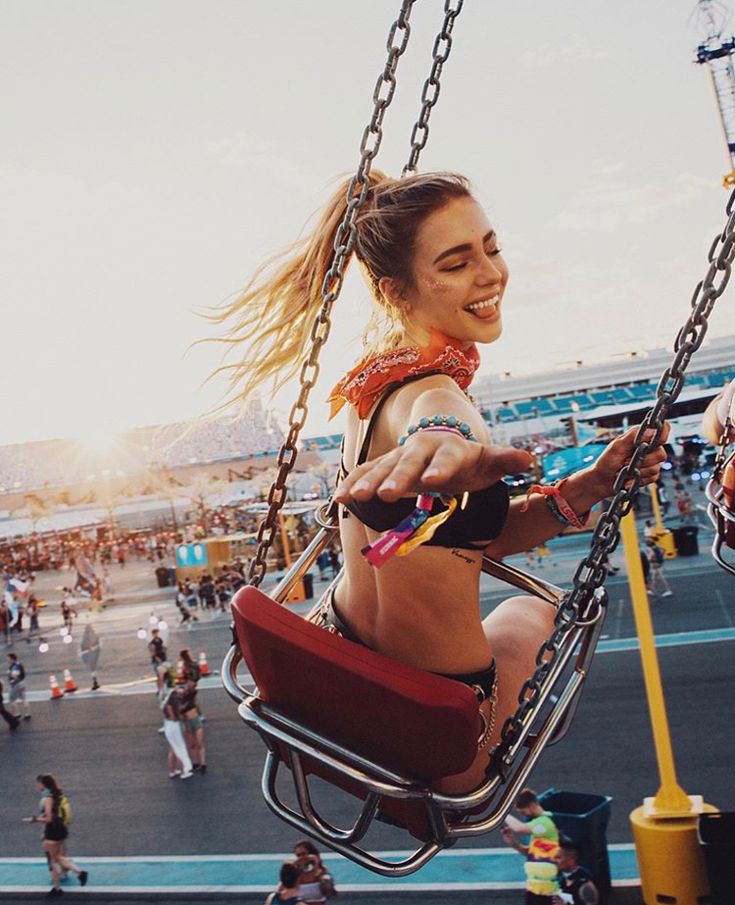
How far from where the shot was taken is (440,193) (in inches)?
68.2

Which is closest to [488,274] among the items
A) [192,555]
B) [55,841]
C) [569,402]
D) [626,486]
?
[626,486]

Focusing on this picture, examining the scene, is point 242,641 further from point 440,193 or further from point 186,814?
point 186,814

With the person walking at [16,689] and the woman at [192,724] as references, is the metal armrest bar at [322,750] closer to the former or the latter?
the woman at [192,724]

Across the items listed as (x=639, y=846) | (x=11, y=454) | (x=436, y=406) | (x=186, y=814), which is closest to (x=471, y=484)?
(x=436, y=406)

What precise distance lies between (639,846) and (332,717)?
482 cm

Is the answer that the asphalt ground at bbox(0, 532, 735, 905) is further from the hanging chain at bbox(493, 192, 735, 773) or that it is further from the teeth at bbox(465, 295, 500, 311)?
the teeth at bbox(465, 295, 500, 311)

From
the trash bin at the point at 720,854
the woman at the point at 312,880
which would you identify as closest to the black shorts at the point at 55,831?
the woman at the point at 312,880

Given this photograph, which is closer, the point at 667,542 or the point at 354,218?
the point at 354,218

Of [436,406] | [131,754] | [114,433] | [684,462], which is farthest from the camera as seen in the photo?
[114,433]

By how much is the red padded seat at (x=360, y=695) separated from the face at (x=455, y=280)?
610 mm

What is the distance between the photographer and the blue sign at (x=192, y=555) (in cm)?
2091

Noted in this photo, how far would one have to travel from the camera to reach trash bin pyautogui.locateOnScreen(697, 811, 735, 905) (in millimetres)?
5125

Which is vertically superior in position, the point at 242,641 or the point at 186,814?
the point at 242,641

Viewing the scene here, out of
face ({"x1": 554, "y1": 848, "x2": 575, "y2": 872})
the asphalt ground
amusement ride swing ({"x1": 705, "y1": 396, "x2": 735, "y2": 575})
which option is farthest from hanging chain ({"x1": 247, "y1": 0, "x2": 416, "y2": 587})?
the asphalt ground
